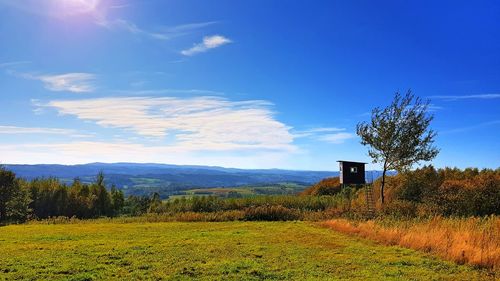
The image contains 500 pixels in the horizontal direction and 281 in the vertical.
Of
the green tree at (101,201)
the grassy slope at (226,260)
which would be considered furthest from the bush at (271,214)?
the green tree at (101,201)

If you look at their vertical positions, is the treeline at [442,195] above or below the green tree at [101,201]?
above

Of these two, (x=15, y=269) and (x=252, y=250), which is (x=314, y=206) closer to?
(x=252, y=250)

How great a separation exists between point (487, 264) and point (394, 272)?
134 inches

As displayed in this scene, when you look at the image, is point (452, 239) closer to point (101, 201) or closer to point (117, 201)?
point (101, 201)

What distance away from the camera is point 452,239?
15781mm

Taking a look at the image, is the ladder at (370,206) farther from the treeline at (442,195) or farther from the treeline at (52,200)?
the treeline at (52,200)

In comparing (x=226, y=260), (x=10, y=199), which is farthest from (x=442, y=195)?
(x=10, y=199)

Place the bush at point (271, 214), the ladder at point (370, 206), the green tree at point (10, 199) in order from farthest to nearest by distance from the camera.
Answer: the green tree at point (10, 199) < the bush at point (271, 214) < the ladder at point (370, 206)

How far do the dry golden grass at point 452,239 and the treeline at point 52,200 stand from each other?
3799 centimetres

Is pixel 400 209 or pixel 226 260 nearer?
pixel 226 260

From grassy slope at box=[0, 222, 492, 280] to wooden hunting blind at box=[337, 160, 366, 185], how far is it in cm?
2066

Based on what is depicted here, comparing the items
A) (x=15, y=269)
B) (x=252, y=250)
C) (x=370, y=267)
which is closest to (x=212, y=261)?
(x=252, y=250)

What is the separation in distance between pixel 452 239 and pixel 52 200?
65.5 m

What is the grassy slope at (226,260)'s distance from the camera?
40.3 feet
